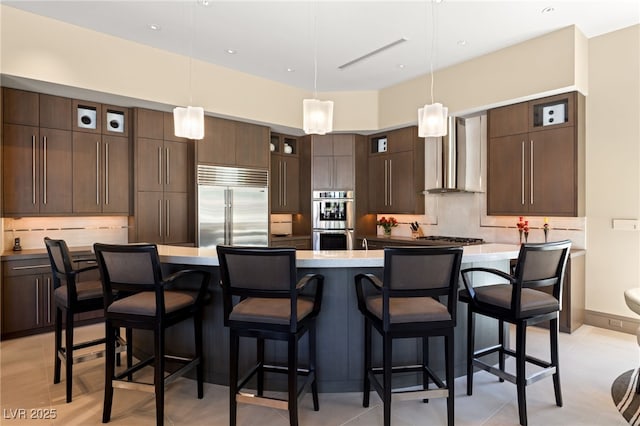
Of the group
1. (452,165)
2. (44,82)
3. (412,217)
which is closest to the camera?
(44,82)

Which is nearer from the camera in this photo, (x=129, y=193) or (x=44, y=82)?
(x=44, y=82)

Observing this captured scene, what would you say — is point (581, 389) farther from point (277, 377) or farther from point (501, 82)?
point (501, 82)

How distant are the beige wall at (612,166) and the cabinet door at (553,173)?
0.34 metres

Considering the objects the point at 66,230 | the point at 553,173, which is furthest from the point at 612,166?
the point at 66,230

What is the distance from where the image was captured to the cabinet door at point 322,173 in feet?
20.2

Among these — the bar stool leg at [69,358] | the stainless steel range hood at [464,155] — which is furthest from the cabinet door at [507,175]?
the bar stool leg at [69,358]

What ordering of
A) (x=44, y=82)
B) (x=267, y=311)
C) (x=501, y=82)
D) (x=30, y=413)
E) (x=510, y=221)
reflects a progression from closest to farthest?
(x=267, y=311), (x=30, y=413), (x=44, y=82), (x=501, y=82), (x=510, y=221)

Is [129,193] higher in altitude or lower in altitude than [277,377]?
higher

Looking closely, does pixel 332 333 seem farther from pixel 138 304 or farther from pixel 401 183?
pixel 401 183

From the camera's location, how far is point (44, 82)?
3709 mm

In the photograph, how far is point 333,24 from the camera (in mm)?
3857

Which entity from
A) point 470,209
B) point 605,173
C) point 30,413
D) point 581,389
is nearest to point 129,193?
point 30,413

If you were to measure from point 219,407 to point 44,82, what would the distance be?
3690mm

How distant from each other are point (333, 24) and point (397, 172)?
8.84ft
